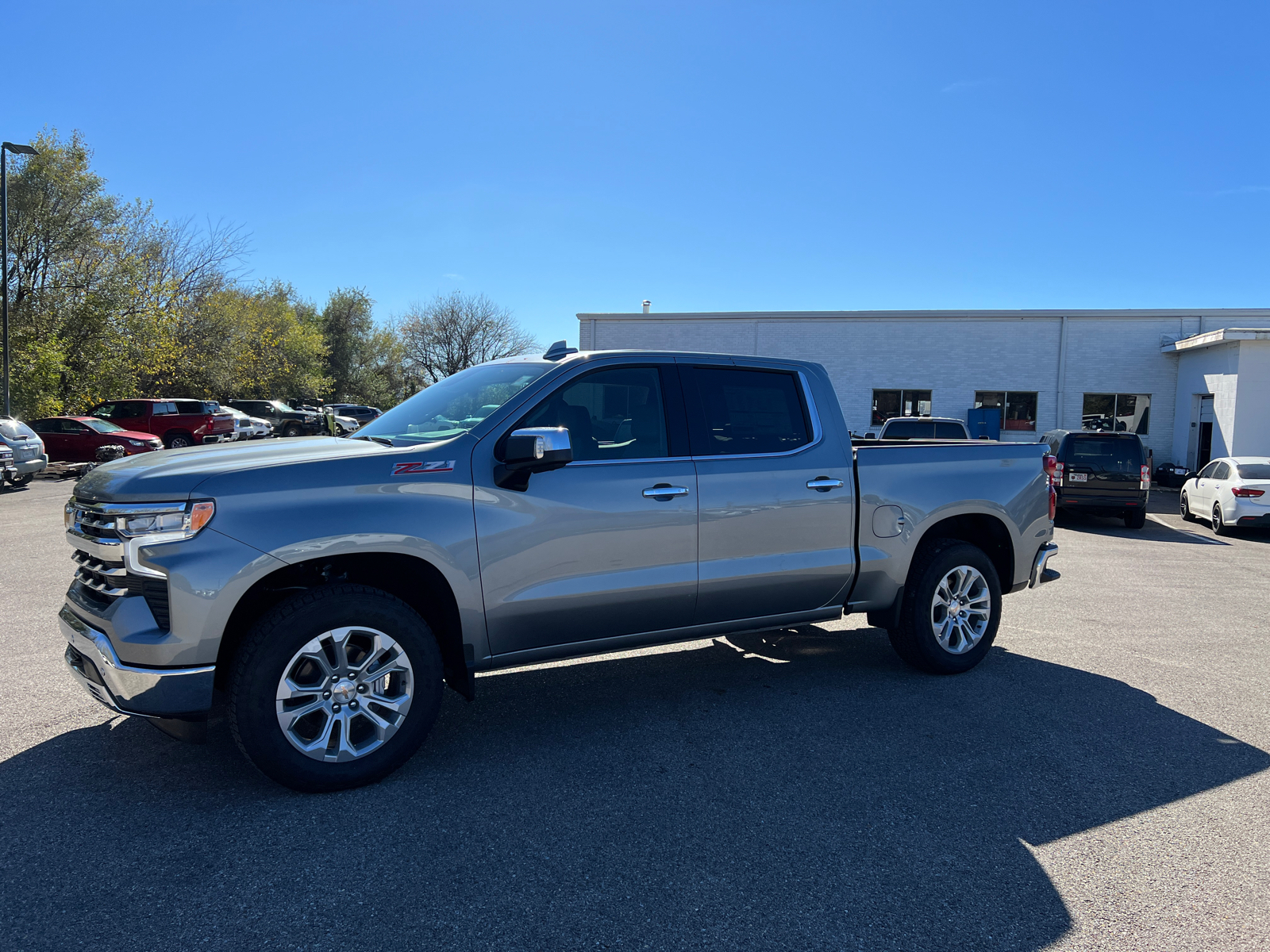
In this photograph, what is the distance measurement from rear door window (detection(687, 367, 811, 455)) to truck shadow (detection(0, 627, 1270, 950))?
1.50 meters

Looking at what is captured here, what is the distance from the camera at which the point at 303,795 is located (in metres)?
3.65

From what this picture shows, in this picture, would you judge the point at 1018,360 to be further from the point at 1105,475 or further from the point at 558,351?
the point at 558,351

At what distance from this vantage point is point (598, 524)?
4.17 metres

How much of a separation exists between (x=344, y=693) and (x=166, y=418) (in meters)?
27.1

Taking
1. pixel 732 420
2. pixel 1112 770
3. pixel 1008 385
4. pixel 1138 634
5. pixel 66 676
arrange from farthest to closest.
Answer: pixel 1008 385, pixel 1138 634, pixel 66 676, pixel 732 420, pixel 1112 770

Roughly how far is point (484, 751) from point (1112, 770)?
2.98 m

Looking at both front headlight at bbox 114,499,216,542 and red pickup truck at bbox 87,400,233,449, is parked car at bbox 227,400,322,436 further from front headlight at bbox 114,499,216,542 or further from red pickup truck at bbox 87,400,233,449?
front headlight at bbox 114,499,216,542

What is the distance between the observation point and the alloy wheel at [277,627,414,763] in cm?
357

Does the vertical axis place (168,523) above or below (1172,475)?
above

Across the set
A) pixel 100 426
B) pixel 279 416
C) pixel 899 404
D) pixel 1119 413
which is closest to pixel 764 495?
pixel 100 426

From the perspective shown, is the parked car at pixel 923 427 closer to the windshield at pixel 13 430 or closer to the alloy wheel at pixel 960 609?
the alloy wheel at pixel 960 609

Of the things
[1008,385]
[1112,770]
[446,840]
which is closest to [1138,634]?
[1112,770]

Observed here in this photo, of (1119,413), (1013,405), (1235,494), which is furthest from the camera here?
(1013,405)

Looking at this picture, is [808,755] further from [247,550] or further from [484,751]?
[247,550]
